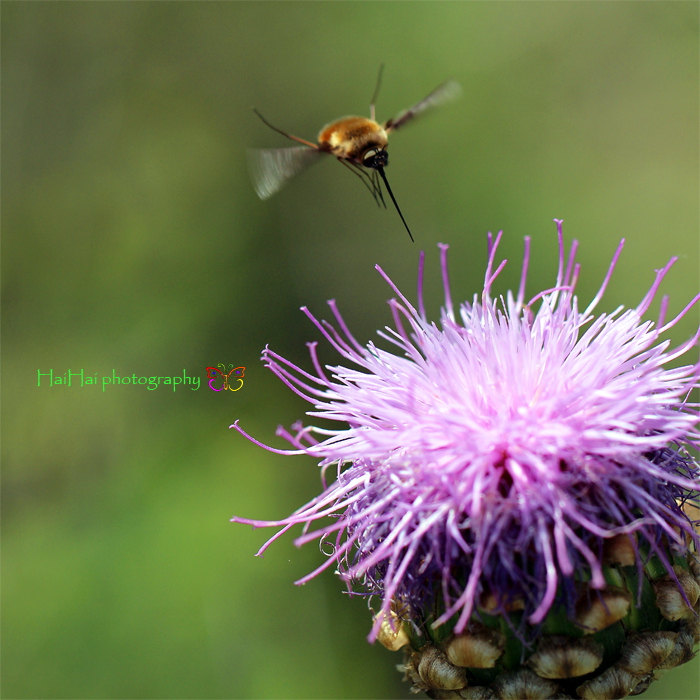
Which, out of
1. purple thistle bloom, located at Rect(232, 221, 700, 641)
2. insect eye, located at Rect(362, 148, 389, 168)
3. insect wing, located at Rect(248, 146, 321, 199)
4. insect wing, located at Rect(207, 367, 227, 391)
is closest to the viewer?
purple thistle bloom, located at Rect(232, 221, 700, 641)

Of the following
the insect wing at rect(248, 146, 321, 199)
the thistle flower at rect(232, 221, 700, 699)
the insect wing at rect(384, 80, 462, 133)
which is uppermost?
the insect wing at rect(384, 80, 462, 133)

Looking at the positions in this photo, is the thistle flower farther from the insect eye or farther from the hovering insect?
the insect eye

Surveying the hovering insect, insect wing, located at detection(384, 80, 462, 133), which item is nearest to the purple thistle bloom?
the hovering insect

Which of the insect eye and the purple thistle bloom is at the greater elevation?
the insect eye

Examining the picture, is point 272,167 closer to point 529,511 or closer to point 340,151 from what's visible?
point 340,151

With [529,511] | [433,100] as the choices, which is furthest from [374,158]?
[529,511]

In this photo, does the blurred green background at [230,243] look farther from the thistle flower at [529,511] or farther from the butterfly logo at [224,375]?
the thistle flower at [529,511]

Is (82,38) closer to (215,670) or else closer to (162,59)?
(162,59)
